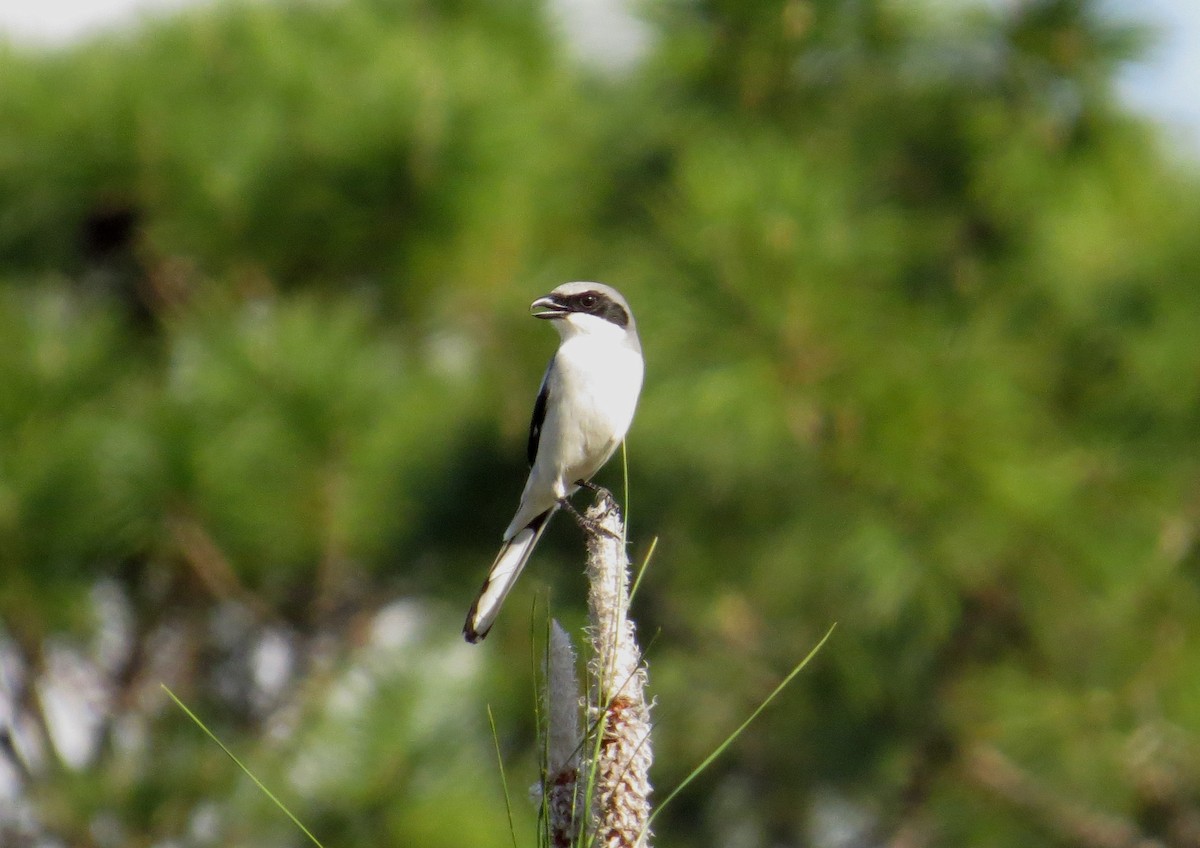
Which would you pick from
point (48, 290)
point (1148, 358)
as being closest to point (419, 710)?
point (48, 290)

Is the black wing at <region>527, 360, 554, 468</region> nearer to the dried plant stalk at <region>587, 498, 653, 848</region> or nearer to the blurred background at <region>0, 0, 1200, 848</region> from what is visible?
the blurred background at <region>0, 0, 1200, 848</region>

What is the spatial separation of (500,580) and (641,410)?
1.90 metres

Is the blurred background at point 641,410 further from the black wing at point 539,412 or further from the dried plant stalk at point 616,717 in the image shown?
the dried plant stalk at point 616,717

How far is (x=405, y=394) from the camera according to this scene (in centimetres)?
493

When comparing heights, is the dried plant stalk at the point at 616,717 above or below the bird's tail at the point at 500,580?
above

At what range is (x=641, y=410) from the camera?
4121 millimetres

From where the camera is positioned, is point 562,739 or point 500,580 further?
point 500,580

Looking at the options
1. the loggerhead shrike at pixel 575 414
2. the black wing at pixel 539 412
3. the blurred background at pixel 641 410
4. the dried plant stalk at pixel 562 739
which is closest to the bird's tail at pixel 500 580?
the loggerhead shrike at pixel 575 414

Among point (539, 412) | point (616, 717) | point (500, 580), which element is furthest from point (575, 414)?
point (616, 717)

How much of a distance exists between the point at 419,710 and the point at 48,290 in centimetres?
200

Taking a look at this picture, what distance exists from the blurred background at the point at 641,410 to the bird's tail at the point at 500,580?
4.42 ft

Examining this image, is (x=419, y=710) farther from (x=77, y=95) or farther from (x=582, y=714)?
(x=582, y=714)

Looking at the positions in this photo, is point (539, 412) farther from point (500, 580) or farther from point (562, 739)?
point (562, 739)

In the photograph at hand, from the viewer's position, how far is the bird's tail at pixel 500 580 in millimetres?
1961
